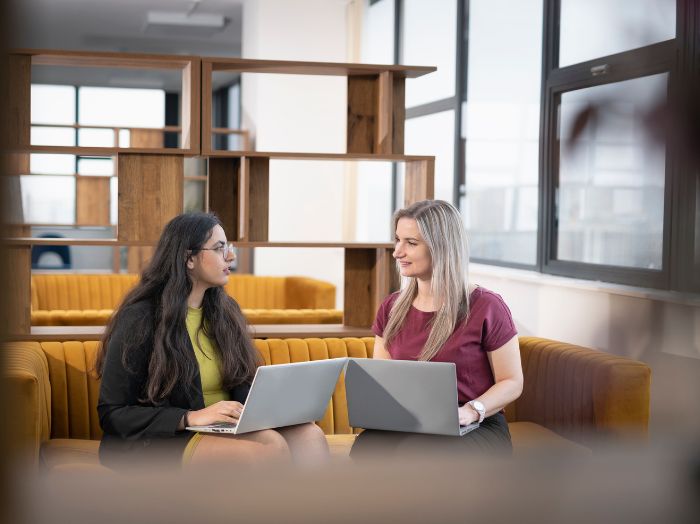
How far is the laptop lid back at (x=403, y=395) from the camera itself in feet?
4.81

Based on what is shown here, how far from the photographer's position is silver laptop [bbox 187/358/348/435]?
150 cm

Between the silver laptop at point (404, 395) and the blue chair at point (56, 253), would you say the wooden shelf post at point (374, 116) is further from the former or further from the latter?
the blue chair at point (56, 253)

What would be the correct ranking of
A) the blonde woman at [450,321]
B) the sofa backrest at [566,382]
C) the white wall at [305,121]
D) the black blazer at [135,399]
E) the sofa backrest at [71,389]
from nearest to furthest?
the black blazer at [135,399]
the blonde woman at [450,321]
the sofa backrest at [566,382]
the sofa backrest at [71,389]
the white wall at [305,121]

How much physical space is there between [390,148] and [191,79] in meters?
0.62

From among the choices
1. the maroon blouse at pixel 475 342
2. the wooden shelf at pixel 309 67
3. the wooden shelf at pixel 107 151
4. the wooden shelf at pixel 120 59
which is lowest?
the maroon blouse at pixel 475 342

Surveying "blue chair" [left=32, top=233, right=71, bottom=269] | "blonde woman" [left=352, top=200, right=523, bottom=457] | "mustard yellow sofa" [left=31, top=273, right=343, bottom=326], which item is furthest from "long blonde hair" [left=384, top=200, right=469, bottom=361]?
"blue chair" [left=32, top=233, right=71, bottom=269]

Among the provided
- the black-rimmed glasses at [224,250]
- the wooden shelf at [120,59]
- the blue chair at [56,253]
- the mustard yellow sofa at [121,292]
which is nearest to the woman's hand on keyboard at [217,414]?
the black-rimmed glasses at [224,250]

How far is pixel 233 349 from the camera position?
1804 mm

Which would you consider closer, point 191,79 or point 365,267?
point 191,79

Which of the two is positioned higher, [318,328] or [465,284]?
[465,284]

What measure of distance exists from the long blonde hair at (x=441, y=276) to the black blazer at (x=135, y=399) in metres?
0.45

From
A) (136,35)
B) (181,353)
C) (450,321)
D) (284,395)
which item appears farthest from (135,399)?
(136,35)

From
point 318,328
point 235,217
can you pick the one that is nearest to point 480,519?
point 318,328

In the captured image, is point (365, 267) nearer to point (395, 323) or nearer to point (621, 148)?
point (395, 323)
